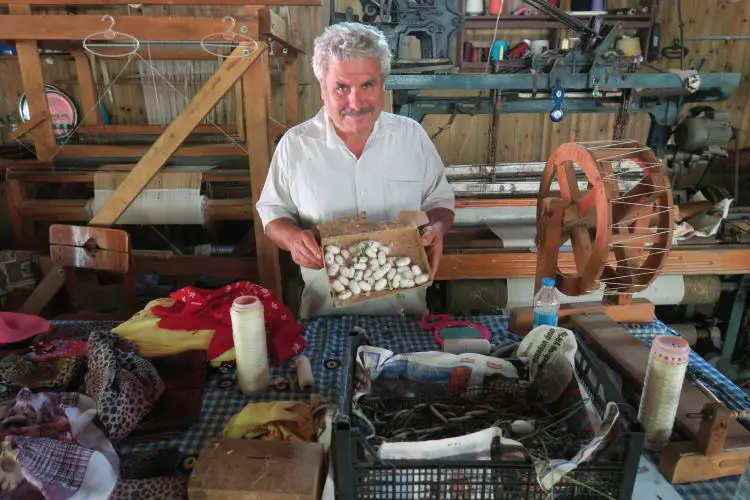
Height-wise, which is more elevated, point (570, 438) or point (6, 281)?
point (570, 438)

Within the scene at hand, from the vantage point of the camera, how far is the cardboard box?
58.9 inches

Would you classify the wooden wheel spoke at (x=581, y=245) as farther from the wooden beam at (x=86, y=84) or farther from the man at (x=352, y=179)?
the wooden beam at (x=86, y=84)

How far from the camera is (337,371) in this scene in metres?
1.49

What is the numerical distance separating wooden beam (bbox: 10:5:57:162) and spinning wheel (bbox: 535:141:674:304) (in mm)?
2428

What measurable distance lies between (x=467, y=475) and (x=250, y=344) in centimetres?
68

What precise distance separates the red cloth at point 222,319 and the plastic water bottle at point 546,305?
74 cm

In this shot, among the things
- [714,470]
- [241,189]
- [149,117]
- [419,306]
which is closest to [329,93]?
[419,306]

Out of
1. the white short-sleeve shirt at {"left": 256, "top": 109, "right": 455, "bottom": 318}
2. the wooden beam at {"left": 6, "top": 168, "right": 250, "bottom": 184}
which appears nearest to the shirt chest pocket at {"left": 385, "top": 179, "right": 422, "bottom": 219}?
the white short-sleeve shirt at {"left": 256, "top": 109, "right": 455, "bottom": 318}

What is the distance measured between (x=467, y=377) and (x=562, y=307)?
2.10ft

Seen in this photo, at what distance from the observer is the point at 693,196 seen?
9.81ft

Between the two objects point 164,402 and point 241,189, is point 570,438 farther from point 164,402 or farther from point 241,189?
point 241,189

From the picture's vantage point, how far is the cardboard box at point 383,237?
150cm

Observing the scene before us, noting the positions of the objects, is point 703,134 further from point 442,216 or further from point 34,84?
point 34,84

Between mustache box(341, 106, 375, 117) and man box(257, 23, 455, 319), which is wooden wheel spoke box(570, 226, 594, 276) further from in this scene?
mustache box(341, 106, 375, 117)
